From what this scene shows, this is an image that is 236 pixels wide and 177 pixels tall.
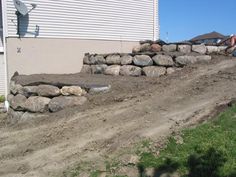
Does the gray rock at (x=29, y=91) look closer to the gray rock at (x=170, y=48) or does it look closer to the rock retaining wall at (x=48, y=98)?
the rock retaining wall at (x=48, y=98)

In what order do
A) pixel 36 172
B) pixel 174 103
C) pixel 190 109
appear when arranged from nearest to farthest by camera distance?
pixel 36 172
pixel 190 109
pixel 174 103

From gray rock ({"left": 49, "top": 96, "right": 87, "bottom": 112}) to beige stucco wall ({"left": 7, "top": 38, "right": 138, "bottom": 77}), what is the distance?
3591 mm

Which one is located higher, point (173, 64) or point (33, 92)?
point (173, 64)

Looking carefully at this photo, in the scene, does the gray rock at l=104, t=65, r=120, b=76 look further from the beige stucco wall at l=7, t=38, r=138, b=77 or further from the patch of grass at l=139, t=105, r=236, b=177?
the patch of grass at l=139, t=105, r=236, b=177

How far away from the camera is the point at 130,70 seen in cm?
1254

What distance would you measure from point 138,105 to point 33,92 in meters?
3.61

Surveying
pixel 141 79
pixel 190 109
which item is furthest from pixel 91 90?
pixel 190 109

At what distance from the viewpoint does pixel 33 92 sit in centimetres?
1141

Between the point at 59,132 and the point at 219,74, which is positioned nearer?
the point at 59,132

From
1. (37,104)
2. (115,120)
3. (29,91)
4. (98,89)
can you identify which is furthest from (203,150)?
(29,91)

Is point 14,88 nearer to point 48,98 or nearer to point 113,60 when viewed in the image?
point 48,98

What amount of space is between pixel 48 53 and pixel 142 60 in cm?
392

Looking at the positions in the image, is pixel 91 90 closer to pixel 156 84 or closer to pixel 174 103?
pixel 156 84

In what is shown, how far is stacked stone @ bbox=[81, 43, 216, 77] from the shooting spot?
11961 mm
